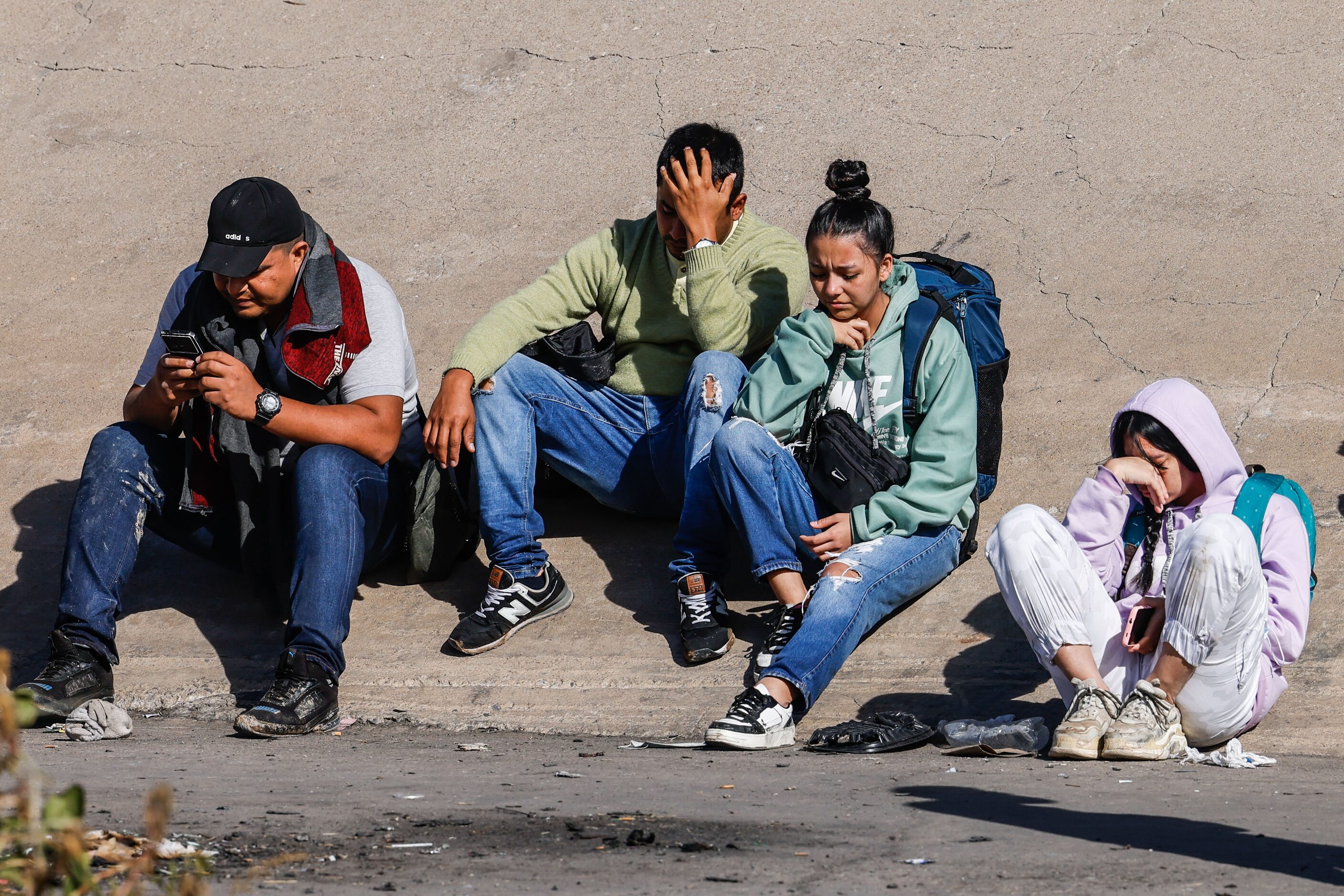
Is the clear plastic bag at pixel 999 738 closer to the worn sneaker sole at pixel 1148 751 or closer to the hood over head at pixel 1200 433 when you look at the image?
the worn sneaker sole at pixel 1148 751

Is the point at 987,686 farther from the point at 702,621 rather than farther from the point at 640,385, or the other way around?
the point at 640,385

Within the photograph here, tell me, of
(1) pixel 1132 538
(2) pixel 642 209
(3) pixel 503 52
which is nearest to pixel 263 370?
(1) pixel 1132 538

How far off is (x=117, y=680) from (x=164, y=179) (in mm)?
3944

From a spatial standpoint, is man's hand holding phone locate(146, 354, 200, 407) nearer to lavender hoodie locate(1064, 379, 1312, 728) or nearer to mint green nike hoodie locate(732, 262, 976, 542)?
mint green nike hoodie locate(732, 262, 976, 542)

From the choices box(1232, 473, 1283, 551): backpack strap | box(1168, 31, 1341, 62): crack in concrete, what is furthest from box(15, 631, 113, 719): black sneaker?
box(1168, 31, 1341, 62): crack in concrete

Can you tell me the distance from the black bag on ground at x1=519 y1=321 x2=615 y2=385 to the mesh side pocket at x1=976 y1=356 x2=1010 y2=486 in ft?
3.98

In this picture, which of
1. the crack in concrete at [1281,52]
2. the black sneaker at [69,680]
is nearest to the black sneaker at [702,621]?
the black sneaker at [69,680]

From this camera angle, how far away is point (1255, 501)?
3.55m

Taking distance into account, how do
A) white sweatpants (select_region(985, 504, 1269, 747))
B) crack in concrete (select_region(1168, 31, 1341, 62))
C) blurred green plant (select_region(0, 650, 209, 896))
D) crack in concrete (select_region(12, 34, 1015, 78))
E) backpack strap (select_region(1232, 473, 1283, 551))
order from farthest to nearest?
crack in concrete (select_region(12, 34, 1015, 78)) → crack in concrete (select_region(1168, 31, 1341, 62)) → backpack strap (select_region(1232, 473, 1283, 551)) → white sweatpants (select_region(985, 504, 1269, 747)) → blurred green plant (select_region(0, 650, 209, 896))

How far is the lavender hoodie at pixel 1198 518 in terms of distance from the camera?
3.54 meters

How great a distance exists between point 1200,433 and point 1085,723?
808mm

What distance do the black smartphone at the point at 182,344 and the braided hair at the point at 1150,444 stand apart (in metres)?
2.59

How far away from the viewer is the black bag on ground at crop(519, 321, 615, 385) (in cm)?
473

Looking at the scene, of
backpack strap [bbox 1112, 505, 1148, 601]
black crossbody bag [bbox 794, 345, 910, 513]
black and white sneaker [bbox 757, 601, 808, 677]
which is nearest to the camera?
backpack strap [bbox 1112, 505, 1148, 601]
